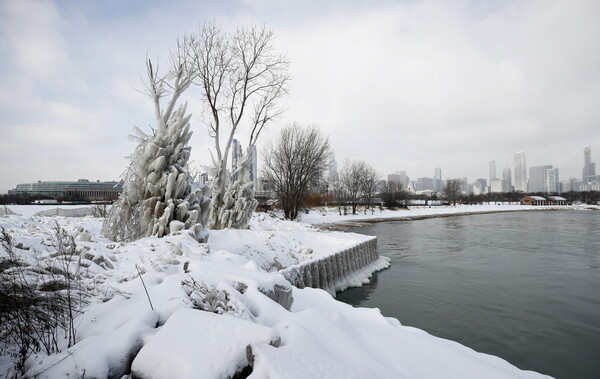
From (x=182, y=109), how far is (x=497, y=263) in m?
13.7

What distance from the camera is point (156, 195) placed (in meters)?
8.70

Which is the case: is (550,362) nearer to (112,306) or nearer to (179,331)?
(179,331)

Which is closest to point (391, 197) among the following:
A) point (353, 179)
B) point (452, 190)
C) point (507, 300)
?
point (353, 179)

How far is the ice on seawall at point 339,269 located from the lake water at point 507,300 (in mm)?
482

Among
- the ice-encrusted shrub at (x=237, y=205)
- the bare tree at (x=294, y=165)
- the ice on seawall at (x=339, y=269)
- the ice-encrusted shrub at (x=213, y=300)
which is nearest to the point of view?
the ice-encrusted shrub at (x=213, y=300)

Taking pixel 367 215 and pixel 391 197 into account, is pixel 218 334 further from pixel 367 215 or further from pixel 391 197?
pixel 391 197

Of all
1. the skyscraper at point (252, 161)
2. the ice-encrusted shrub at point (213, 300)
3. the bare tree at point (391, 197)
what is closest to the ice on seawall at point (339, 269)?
the ice-encrusted shrub at point (213, 300)

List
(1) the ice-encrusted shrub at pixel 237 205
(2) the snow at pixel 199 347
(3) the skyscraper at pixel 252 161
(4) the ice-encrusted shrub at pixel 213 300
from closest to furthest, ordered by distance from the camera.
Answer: (2) the snow at pixel 199 347
(4) the ice-encrusted shrub at pixel 213 300
(1) the ice-encrusted shrub at pixel 237 205
(3) the skyscraper at pixel 252 161

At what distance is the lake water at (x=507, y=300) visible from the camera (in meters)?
5.96

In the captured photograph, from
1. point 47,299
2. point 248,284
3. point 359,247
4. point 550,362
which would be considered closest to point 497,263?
point 359,247

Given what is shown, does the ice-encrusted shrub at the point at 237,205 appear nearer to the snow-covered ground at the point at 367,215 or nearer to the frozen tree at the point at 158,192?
the frozen tree at the point at 158,192

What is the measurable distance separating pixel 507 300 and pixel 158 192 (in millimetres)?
9871

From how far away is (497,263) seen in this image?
45.1 ft

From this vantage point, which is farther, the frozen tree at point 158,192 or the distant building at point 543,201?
the distant building at point 543,201
